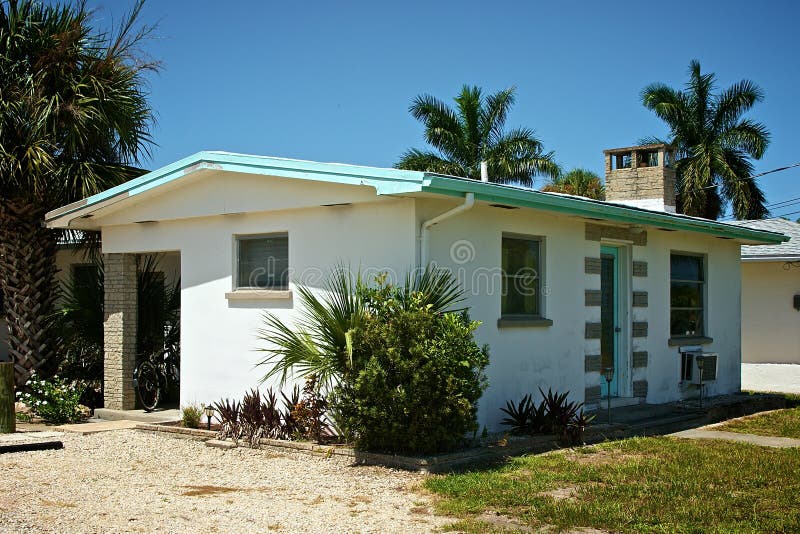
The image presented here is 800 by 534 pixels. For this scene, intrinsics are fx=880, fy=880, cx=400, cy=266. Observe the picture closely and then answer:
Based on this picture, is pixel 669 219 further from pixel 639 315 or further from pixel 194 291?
pixel 194 291

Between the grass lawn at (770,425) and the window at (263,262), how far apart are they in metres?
6.42

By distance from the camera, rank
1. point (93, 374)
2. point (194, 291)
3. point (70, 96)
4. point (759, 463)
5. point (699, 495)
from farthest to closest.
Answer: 1. point (93, 374)
2. point (70, 96)
3. point (194, 291)
4. point (759, 463)
5. point (699, 495)

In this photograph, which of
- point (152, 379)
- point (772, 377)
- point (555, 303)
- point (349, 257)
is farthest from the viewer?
point (772, 377)

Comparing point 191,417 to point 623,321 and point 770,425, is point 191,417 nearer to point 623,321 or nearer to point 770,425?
point 623,321

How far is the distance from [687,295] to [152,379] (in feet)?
29.0

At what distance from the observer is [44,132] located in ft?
41.4

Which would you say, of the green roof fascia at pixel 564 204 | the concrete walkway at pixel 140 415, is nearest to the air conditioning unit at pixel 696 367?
the green roof fascia at pixel 564 204

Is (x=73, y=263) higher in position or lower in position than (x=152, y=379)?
higher

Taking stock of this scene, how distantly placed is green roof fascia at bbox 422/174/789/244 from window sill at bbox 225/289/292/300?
280 centimetres

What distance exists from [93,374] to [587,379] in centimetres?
768

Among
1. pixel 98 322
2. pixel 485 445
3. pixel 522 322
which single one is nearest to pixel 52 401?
pixel 98 322

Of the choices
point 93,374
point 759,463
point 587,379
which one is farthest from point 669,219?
point 93,374

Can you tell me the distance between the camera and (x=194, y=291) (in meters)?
12.1

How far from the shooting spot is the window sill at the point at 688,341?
562 inches
